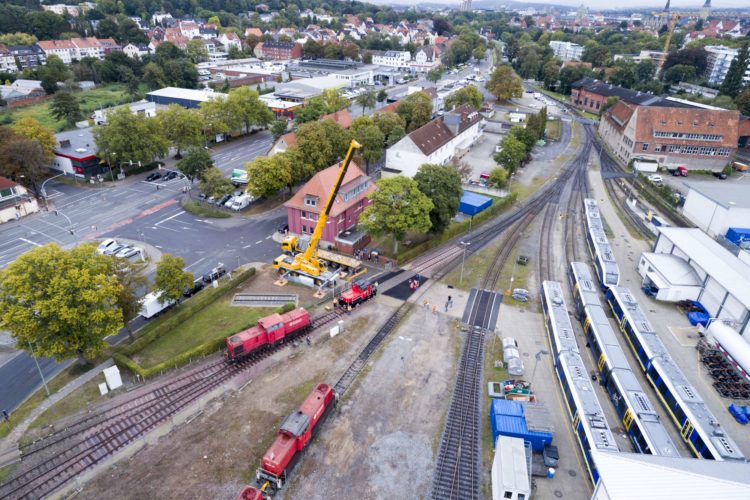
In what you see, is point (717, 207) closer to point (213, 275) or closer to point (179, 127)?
A: point (213, 275)

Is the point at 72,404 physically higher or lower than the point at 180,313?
lower

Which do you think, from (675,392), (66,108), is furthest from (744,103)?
(66,108)

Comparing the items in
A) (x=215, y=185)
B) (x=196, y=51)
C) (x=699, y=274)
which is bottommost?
(x=699, y=274)

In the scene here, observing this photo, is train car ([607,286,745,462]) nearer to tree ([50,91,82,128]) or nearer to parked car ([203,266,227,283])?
parked car ([203,266,227,283])

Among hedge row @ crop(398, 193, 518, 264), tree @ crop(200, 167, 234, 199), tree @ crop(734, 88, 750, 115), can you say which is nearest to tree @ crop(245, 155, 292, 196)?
tree @ crop(200, 167, 234, 199)

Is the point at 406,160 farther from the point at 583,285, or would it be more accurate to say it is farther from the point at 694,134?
the point at 694,134

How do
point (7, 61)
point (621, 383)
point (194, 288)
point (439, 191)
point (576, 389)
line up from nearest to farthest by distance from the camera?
point (576, 389)
point (621, 383)
point (194, 288)
point (439, 191)
point (7, 61)

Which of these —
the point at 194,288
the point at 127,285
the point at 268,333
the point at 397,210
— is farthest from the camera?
the point at 397,210
